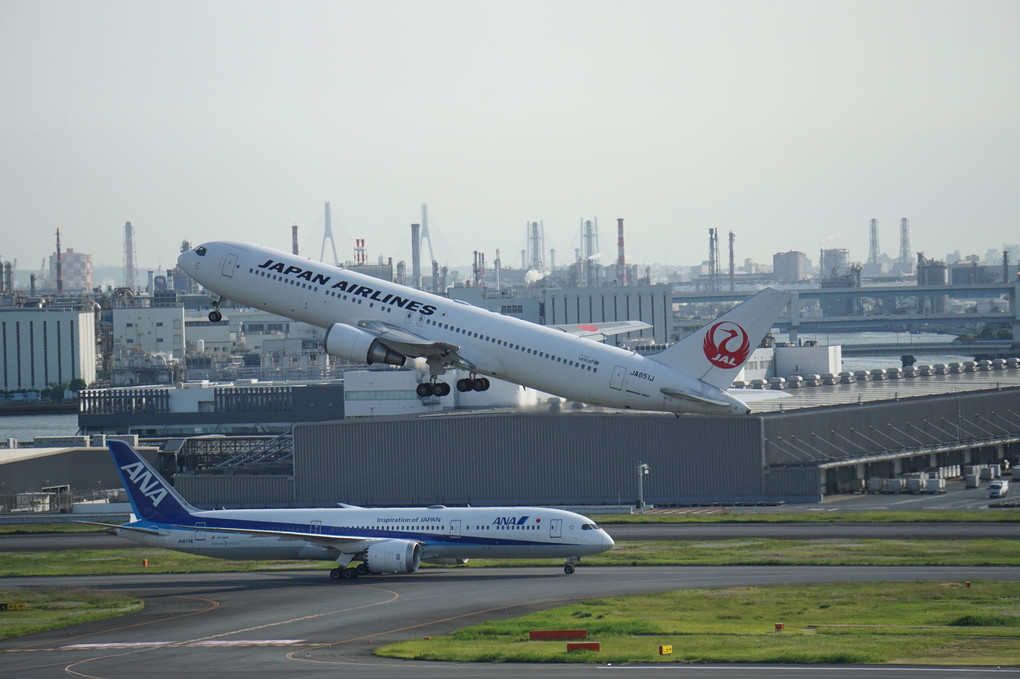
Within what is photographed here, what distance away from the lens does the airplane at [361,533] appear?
86562 millimetres

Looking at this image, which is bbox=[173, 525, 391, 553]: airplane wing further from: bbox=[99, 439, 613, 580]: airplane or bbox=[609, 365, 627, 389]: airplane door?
bbox=[609, 365, 627, 389]: airplane door

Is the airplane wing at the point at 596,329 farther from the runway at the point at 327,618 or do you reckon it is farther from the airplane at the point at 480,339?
the runway at the point at 327,618

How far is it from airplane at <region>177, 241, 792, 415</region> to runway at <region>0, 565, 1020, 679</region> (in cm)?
1200

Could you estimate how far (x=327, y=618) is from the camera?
2847 inches

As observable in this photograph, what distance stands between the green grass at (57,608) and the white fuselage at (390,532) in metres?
8.74

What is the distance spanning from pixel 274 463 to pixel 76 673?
259ft

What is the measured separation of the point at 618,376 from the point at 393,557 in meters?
21.7

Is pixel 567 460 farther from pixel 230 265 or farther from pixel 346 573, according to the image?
pixel 230 265

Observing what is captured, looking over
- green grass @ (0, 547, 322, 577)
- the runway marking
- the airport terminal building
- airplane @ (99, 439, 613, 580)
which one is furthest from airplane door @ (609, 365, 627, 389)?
the airport terminal building

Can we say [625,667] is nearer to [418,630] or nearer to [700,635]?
[700,635]

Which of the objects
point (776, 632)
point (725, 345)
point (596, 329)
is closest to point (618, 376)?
point (725, 345)

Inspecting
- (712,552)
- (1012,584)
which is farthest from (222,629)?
(1012,584)

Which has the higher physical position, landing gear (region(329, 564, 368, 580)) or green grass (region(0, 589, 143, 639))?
landing gear (region(329, 564, 368, 580))

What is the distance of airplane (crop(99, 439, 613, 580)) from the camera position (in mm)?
86562
